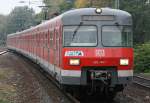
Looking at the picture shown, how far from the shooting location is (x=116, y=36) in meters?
13.3

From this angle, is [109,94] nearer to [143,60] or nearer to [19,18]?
[143,60]

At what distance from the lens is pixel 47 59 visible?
1823 cm

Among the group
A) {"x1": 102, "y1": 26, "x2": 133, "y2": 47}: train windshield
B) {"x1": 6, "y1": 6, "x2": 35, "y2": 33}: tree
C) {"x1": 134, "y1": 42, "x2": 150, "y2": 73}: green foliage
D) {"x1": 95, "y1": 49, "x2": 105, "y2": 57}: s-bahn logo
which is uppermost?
{"x1": 6, "y1": 6, "x2": 35, "y2": 33}: tree

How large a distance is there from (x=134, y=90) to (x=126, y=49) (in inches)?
165

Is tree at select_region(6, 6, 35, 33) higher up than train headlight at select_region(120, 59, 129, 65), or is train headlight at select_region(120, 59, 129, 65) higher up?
tree at select_region(6, 6, 35, 33)

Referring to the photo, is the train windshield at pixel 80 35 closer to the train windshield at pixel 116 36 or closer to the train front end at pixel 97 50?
the train front end at pixel 97 50

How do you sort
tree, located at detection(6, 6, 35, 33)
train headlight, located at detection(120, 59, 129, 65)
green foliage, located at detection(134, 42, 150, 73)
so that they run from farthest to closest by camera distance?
1. tree, located at detection(6, 6, 35, 33)
2. green foliage, located at detection(134, 42, 150, 73)
3. train headlight, located at detection(120, 59, 129, 65)

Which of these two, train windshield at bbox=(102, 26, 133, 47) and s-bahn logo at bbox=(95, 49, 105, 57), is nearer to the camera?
s-bahn logo at bbox=(95, 49, 105, 57)

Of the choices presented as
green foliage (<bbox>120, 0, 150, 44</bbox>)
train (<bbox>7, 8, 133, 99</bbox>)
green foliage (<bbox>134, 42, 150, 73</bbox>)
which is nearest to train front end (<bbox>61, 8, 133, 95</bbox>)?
train (<bbox>7, 8, 133, 99</bbox>)

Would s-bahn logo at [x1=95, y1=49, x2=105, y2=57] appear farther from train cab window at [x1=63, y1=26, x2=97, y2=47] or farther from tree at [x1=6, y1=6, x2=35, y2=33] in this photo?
tree at [x1=6, y1=6, x2=35, y2=33]

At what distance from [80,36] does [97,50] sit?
0.64 m

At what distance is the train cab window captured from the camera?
43.4 feet

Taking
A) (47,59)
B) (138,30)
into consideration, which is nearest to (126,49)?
(47,59)

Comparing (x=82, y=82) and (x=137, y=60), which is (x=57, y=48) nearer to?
(x=82, y=82)
